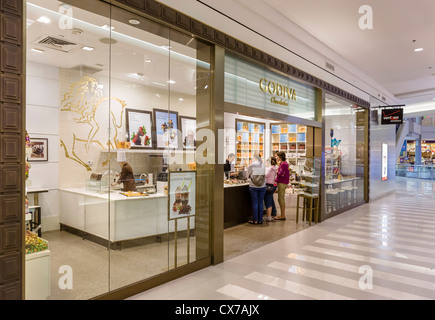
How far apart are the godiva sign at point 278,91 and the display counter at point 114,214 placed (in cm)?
293

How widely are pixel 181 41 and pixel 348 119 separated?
7.02 metres

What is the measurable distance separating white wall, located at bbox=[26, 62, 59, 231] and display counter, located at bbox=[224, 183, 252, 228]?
4.14m

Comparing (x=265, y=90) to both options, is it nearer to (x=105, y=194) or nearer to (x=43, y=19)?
(x=105, y=194)

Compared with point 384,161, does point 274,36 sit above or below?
above

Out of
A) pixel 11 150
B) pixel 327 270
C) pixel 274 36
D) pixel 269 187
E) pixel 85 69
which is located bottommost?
pixel 327 270

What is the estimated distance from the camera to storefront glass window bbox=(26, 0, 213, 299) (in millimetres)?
2855

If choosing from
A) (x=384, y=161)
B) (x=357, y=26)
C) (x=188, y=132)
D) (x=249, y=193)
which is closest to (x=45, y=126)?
(x=188, y=132)

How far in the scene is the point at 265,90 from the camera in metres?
5.71

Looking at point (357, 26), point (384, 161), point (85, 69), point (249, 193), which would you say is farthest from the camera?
point (384, 161)

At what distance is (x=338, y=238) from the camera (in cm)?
593

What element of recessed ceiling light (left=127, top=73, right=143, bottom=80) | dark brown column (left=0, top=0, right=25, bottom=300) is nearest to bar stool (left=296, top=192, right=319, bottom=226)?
recessed ceiling light (left=127, top=73, right=143, bottom=80)

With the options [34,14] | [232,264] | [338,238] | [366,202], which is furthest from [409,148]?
[34,14]

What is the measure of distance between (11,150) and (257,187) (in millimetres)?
5276
